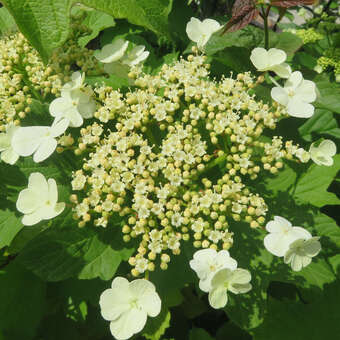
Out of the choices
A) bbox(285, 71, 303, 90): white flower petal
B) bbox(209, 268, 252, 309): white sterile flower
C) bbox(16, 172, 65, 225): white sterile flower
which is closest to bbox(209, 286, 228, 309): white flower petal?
bbox(209, 268, 252, 309): white sterile flower

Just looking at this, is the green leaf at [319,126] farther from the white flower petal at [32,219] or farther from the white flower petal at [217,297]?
the white flower petal at [32,219]

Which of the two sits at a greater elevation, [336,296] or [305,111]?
[305,111]

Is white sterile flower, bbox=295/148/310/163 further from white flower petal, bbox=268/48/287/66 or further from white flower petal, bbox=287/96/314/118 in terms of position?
white flower petal, bbox=268/48/287/66

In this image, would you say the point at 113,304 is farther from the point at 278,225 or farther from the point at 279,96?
the point at 279,96

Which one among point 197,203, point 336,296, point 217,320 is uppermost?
point 197,203

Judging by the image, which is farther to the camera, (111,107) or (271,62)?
(271,62)

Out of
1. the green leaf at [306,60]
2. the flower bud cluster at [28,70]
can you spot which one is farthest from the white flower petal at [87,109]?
the green leaf at [306,60]

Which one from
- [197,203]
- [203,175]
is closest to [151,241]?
[197,203]

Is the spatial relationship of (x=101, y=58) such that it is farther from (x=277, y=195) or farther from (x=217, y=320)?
(x=217, y=320)
